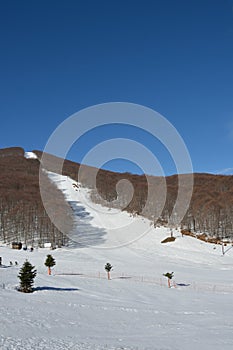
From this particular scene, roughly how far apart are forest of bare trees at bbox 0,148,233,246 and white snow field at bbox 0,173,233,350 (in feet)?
69.0

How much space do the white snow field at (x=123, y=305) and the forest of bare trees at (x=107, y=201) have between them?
2104cm

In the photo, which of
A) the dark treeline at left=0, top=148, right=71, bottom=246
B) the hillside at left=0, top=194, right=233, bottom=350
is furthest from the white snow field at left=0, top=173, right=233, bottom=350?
the dark treeline at left=0, top=148, right=71, bottom=246

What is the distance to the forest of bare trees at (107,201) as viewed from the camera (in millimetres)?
71150

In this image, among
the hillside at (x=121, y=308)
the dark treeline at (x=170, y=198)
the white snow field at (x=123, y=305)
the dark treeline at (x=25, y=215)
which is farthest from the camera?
the dark treeline at (x=170, y=198)

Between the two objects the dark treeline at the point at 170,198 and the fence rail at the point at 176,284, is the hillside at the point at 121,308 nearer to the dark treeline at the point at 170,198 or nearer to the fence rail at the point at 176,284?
the fence rail at the point at 176,284

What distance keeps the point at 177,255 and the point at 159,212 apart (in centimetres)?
4612

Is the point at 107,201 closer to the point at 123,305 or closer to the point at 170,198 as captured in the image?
the point at 170,198

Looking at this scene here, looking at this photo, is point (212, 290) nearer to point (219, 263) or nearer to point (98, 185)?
point (219, 263)

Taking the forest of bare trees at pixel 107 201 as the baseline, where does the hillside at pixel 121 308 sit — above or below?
below

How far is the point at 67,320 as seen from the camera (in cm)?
1440

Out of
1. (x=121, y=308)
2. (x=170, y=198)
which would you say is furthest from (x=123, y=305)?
(x=170, y=198)

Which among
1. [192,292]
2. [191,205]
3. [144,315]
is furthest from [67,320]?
[191,205]

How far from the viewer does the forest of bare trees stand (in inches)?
2801

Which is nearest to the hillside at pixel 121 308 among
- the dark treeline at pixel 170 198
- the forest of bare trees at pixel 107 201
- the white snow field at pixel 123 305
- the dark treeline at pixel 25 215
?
the white snow field at pixel 123 305
